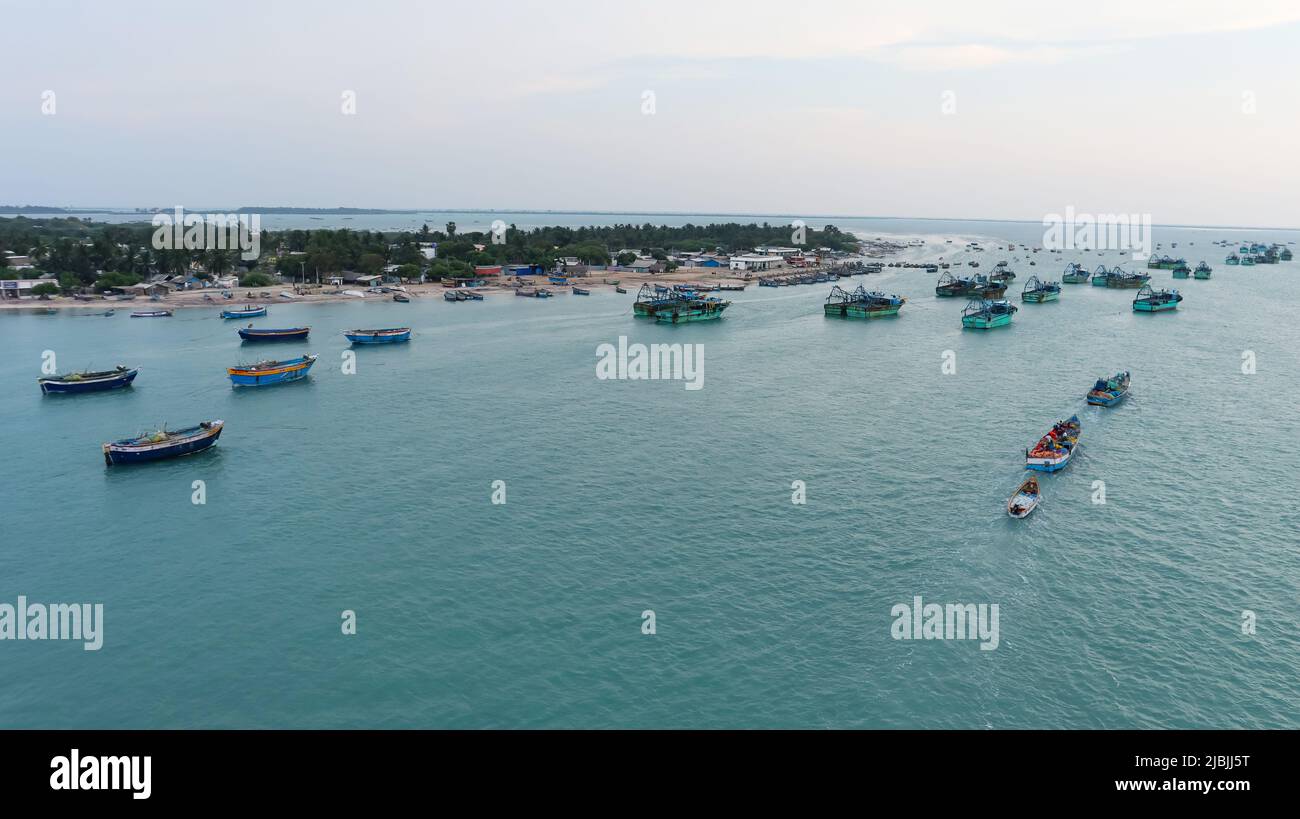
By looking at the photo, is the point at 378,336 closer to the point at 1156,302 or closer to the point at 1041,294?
the point at 1041,294

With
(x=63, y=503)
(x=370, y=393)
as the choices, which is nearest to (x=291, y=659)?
(x=63, y=503)

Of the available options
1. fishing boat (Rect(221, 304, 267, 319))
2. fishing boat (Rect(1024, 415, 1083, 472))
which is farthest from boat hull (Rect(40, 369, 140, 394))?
fishing boat (Rect(1024, 415, 1083, 472))

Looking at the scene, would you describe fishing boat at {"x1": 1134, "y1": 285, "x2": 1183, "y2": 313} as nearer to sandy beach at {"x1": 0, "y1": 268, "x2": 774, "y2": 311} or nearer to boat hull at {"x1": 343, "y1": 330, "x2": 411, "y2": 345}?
sandy beach at {"x1": 0, "y1": 268, "x2": 774, "y2": 311}

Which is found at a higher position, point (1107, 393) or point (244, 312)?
point (244, 312)

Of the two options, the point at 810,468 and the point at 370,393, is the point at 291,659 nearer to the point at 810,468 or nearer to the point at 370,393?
the point at 810,468

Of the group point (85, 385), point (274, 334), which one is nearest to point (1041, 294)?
point (274, 334)

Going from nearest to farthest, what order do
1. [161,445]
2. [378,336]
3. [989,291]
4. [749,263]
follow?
[161,445]
[378,336]
[989,291]
[749,263]
